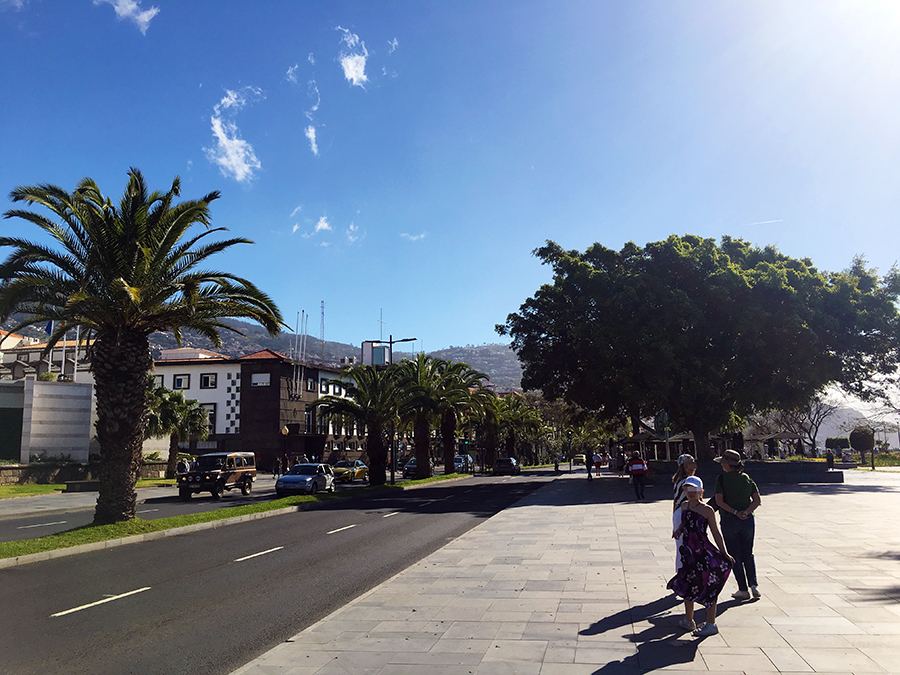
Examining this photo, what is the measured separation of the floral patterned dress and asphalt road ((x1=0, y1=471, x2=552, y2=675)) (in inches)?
164

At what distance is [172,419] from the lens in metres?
42.9

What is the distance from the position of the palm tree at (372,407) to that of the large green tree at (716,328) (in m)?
10.5

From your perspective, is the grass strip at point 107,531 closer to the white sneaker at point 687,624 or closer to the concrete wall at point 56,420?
the white sneaker at point 687,624

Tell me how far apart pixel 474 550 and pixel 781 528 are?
713 centimetres

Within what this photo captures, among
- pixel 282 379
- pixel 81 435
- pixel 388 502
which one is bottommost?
pixel 388 502

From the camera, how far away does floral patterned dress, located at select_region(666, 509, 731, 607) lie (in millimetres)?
6137

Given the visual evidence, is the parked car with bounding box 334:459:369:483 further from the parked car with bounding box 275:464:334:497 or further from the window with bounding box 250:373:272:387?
the window with bounding box 250:373:272:387

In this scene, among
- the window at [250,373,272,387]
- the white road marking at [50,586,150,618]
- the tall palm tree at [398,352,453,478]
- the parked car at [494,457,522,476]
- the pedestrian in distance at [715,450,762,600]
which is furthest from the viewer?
the window at [250,373,272,387]

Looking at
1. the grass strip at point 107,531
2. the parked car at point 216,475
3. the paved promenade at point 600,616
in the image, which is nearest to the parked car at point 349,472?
the parked car at point 216,475

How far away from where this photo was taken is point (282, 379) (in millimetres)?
65688

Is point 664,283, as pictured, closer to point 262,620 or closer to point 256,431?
point 262,620

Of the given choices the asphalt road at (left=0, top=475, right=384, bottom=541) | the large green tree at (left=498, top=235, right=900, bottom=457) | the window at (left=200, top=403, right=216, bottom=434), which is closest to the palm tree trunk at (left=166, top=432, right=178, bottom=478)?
the asphalt road at (left=0, top=475, right=384, bottom=541)

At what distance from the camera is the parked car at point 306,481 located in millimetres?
29094

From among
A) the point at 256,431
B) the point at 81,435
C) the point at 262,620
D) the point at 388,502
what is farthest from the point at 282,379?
the point at 262,620
